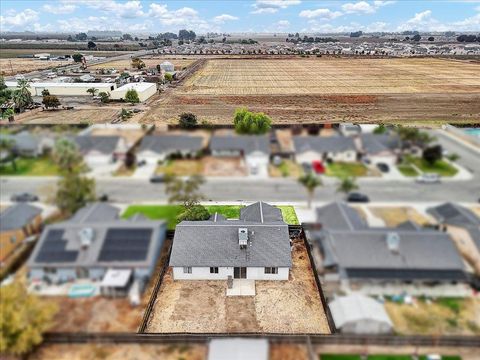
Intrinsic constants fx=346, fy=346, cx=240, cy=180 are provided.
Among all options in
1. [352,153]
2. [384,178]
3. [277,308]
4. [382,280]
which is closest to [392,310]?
[382,280]

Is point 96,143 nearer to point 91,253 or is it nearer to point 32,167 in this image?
point 32,167

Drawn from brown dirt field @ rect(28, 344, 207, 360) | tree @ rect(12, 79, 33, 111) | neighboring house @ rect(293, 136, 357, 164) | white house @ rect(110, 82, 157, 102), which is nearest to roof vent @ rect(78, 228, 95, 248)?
brown dirt field @ rect(28, 344, 207, 360)

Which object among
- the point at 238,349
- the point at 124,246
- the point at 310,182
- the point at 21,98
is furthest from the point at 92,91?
the point at 238,349

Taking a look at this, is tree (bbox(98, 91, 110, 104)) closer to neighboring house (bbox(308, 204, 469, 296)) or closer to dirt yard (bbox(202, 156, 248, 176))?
dirt yard (bbox(202, 156, 248, 176))

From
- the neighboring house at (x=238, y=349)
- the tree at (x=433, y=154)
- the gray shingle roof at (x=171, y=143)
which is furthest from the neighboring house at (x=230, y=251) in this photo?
the tree at (x=433, y=154)

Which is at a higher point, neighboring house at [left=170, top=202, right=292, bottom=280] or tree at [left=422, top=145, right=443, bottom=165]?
tree at [left=422, top=145, right=443, bottom=165]

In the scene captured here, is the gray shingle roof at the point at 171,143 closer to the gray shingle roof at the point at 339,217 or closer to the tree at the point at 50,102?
the gray shingle roof at the point at 339,217
